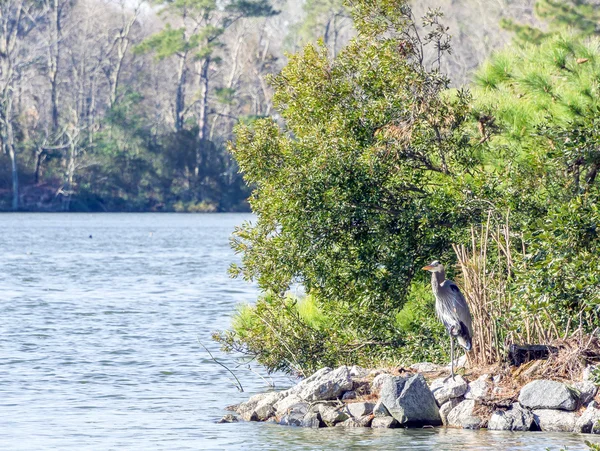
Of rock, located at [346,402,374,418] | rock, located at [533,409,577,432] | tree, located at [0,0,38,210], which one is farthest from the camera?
tree, located at [0,0,38,210]

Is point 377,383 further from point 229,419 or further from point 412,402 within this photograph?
point 229,419

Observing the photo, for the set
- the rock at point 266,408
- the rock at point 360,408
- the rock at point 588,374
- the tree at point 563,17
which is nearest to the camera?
the rock at point 588,374

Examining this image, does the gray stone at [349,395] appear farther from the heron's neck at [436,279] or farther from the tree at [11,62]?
the tree at [11,62]

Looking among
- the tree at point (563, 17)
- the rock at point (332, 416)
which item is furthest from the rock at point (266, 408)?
the tree at point (563, 17)

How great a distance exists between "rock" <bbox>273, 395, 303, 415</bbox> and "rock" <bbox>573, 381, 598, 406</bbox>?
3.36 m

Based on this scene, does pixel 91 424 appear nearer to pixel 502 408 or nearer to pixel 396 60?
pixel 502 408

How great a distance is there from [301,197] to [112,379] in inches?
232

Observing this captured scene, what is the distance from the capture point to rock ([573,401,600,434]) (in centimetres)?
1292

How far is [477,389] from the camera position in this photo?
45.6 feet

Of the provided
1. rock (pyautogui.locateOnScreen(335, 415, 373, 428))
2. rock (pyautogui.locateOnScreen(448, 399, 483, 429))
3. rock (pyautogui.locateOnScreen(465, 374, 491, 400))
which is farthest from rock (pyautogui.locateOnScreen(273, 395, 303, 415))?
rock (pyautogui.locateOnScreen(465, 374, 491, 400))

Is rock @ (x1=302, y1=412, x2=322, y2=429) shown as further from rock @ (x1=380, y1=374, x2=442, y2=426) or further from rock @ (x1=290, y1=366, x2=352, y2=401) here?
rock @ (x1=380, y1=374, x2=442, y2=426)

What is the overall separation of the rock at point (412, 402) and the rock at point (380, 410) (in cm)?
9

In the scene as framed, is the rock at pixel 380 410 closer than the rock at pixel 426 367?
Yes

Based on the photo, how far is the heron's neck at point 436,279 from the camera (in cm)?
1438
